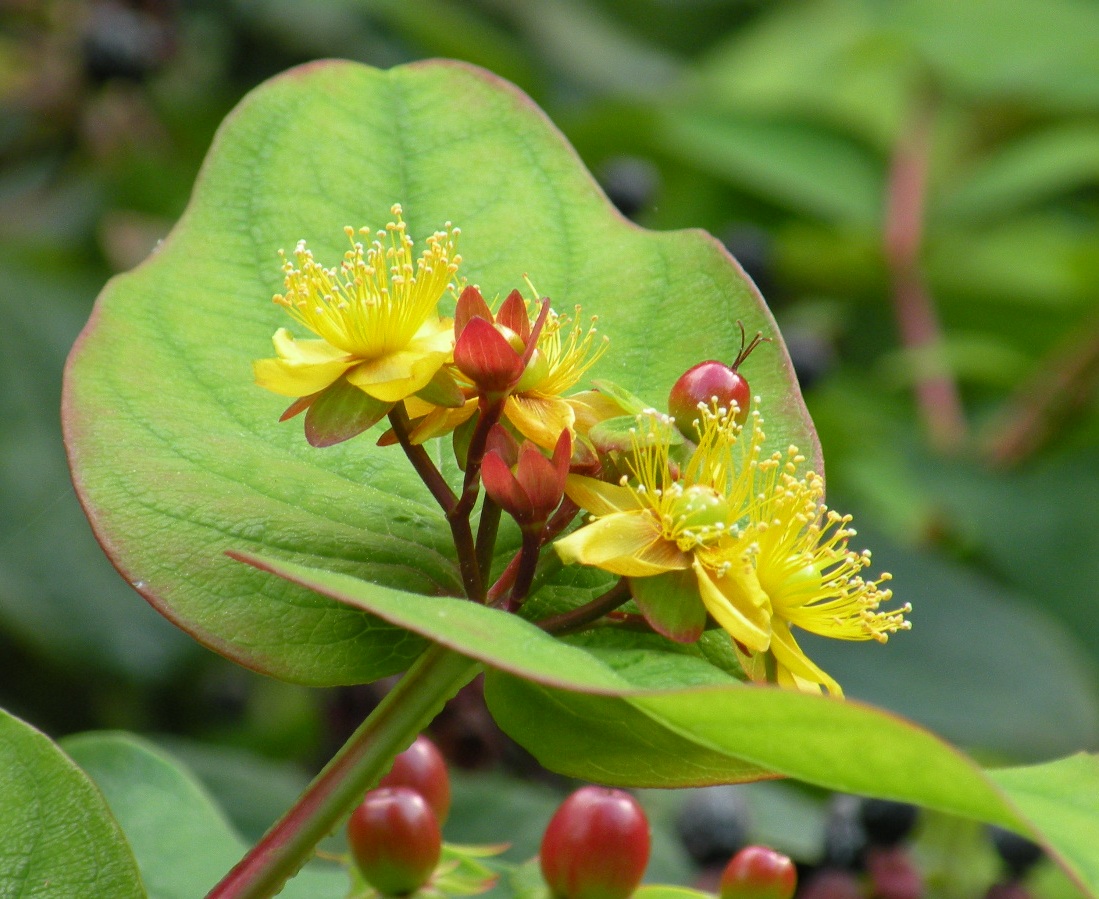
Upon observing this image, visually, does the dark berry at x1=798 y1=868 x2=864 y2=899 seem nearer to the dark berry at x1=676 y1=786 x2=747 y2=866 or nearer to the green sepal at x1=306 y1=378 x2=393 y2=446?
the dark berry at x1=676 y1=786 x2=747 y2=866

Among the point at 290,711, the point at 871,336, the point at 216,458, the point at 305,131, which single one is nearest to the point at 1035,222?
the point at 871,336

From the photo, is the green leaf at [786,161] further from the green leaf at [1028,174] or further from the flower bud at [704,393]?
the flower bud at [704,393]

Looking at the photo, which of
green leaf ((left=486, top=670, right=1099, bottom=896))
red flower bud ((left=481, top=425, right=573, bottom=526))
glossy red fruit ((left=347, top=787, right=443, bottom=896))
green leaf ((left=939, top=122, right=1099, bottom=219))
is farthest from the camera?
green leaf ((left=939, top=122, right=1099, bottom=219))

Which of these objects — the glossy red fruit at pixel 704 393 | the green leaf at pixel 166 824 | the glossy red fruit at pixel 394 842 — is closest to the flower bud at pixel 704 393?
the glossy red fruit at pixel 704 393

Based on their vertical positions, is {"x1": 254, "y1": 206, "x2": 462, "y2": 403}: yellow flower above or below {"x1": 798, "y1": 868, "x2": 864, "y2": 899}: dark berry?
above

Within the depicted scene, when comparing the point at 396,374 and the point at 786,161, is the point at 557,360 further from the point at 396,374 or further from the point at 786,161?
the point at 786,161

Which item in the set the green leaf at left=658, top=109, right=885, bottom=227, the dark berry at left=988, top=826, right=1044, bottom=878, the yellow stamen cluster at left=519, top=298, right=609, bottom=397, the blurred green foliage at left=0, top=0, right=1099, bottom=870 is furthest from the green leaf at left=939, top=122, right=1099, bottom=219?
the yellow stamen cluster at left=519, top=298, right=609, bottom=397

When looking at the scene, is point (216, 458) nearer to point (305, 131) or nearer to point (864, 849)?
point (305, 131)

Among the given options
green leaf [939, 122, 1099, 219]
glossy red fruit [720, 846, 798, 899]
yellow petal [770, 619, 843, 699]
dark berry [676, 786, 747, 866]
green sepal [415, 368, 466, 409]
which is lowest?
dark berry [676, 786, 747, 866]
